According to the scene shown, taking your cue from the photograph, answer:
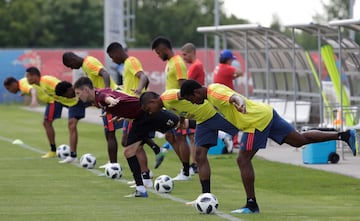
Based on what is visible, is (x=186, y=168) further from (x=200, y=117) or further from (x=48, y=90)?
(x=48, y=90)

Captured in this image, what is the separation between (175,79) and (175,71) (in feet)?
0.62

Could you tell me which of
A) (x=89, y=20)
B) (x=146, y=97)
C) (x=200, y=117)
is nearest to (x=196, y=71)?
(x=200, y=117)

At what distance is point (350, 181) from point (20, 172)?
570 centimetres

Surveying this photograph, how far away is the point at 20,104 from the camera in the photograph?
53688mm

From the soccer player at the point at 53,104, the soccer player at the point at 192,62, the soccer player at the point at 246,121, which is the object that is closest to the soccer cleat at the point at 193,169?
Answer: the soccer player at the point at 192,62

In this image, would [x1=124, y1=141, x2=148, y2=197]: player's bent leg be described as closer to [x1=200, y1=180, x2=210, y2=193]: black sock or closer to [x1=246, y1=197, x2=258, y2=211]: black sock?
[x1=200, y1=180, x2=210, y2=193]: black sock

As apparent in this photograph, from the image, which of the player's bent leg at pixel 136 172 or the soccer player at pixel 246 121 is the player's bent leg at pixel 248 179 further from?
the player's bent leg at pixel 136 172

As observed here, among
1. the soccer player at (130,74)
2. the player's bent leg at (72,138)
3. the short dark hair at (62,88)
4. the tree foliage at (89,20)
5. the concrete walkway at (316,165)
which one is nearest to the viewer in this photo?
the soccer player at (130,74)

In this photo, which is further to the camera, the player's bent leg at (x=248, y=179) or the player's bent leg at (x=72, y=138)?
the player's bent leg at (x=72, y=138)

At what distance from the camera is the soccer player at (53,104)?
21625 millimetres

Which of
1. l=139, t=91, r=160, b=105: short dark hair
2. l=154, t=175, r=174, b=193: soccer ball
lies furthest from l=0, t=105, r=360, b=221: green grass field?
l=139, t=91, r=160, b=105: short dark hair

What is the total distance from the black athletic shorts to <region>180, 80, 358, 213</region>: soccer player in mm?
1879

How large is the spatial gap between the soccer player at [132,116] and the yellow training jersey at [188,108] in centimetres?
62

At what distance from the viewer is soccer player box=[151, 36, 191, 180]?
17906 mm
